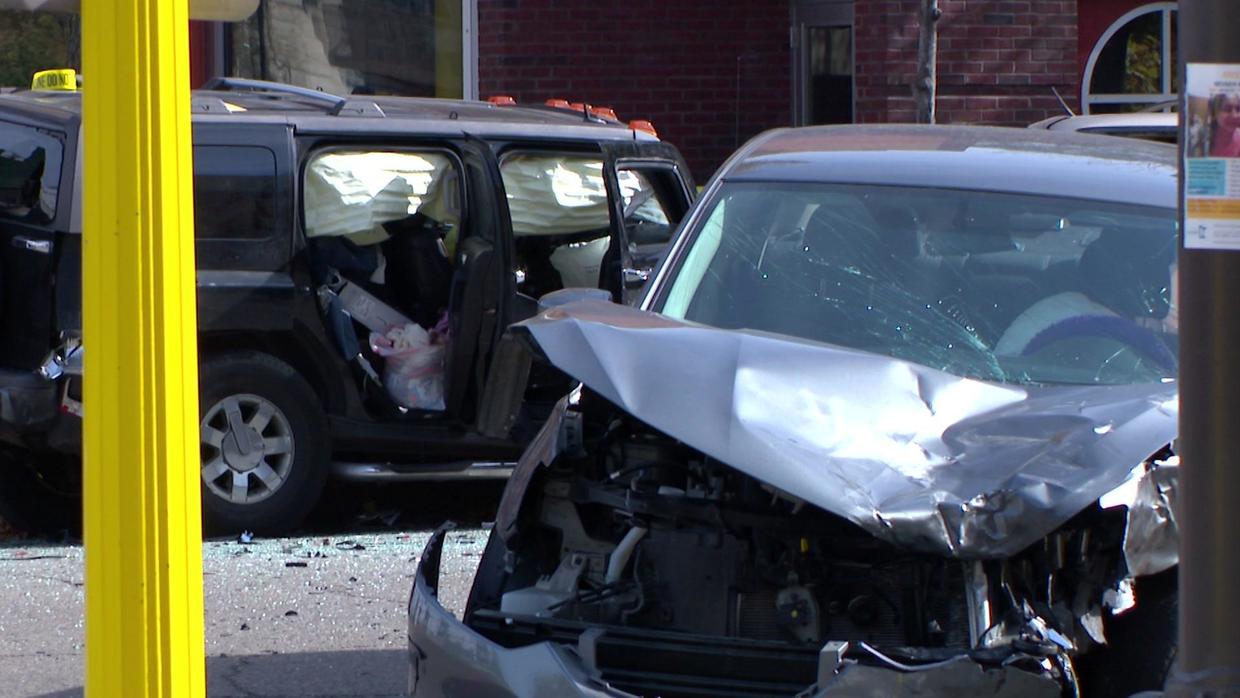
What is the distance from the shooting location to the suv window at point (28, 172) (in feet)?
22.2

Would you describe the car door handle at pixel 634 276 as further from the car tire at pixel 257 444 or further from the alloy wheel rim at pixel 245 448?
the alloy wheel rim at pixel 245 448

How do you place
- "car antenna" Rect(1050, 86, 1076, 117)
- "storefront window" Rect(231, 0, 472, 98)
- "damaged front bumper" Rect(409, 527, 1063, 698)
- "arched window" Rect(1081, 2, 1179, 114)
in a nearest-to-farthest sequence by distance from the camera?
"damaged front bumper" Rect(409, 527, 1063, 698) < "car antenna" Rect(1050, 86, 1076, 117) < "arched window" Rect(1081, 2, 1179, 114) < "storefront window" Rect(231, 0, 472, 98)

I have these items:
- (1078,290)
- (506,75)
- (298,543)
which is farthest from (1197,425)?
(506,75)

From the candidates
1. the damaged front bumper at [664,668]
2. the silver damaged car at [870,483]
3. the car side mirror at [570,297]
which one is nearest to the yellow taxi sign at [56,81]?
the car side mirror at [570,297]

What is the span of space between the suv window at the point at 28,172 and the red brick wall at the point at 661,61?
262 inches

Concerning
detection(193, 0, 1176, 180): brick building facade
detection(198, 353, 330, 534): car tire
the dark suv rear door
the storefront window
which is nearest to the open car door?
detection(198, 353, 330, 534): car tire

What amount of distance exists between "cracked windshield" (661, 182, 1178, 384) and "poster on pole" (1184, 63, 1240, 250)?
1.36 m

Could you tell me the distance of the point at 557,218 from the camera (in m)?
7.71

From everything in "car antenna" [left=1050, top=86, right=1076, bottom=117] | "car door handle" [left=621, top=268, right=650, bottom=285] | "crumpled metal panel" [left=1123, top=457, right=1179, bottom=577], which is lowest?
"crumpled metal panel" [left=1123, top=457, right=1179, bottom=577]

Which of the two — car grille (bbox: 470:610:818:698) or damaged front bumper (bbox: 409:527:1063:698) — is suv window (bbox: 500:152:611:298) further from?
car grille (bbox: 470:610:818:698)

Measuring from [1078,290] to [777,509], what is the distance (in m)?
1.34

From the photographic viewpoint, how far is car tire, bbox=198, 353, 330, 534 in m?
7.00

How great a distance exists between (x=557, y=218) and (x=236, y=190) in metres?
1.50

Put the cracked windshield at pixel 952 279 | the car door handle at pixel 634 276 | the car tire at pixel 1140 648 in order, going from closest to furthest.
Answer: the car tire at pixel 1140 648 → the cracked windshield at pixel 952 279 → the car door handle at pixel 634 276
